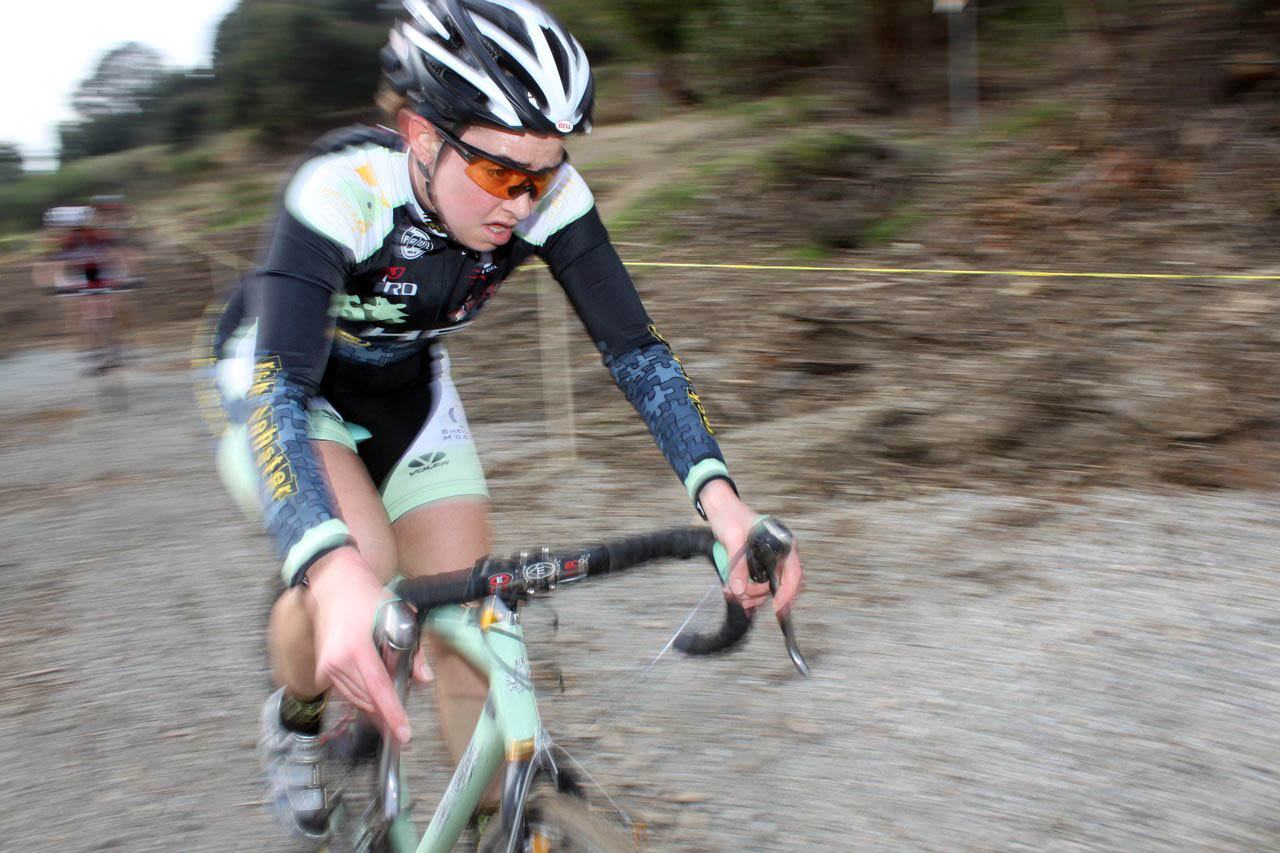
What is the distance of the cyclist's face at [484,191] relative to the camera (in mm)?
2186

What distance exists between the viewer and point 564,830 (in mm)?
1934

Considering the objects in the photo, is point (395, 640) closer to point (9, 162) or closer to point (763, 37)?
point (763, 37)

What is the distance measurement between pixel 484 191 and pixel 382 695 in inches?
42.2

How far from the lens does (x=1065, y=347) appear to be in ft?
25.0

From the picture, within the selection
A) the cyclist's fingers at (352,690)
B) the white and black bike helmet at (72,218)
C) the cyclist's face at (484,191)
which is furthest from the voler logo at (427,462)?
the white and black bike helmet at (72,218)

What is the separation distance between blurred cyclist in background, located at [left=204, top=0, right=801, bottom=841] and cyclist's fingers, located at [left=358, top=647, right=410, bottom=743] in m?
0.09

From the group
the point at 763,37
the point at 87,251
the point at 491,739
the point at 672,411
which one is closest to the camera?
the point at 491,739

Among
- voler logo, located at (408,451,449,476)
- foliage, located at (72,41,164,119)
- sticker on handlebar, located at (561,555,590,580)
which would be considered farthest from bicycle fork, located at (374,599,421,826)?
foliage, located at (72,41,164,119)

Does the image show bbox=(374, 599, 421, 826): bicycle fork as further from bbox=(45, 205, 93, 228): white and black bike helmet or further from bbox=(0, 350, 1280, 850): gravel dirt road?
bbox=(45, 205, 93, 228): white and black bike helmet

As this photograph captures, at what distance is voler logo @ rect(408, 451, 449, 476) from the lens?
9.07ft

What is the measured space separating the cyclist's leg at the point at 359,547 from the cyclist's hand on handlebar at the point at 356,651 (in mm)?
641

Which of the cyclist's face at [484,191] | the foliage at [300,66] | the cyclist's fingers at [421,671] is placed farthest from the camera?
the foliage at [300,66]

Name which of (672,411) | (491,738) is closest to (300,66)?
(672,411)

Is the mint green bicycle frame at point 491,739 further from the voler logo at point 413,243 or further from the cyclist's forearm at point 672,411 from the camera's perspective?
the voler logo at point 413,243
